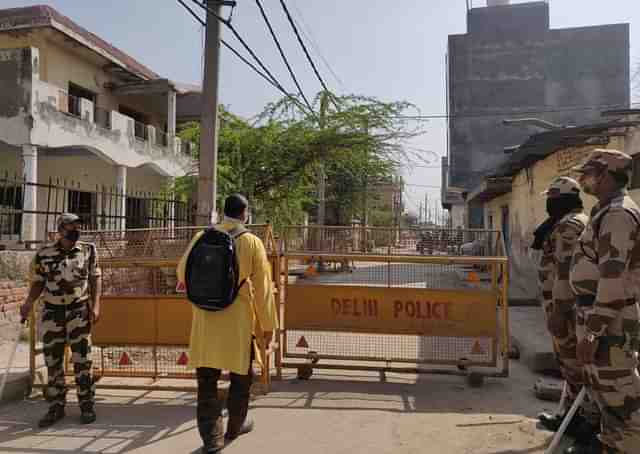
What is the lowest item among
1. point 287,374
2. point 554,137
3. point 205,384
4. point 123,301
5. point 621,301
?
point 287,374

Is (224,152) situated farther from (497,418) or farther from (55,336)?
(497,418)

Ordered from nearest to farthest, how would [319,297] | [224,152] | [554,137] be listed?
[319,297], [554,137], [224,152]

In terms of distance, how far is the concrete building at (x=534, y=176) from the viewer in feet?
22.2

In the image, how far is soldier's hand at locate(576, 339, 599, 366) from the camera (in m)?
2.55

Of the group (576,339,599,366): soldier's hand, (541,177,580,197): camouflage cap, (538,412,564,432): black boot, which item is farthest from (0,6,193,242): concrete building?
(576,339,599,366): soldier's hand

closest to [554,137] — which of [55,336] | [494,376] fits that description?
[494,376]

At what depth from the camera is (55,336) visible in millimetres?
3951

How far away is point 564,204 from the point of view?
141 inches

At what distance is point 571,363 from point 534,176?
7.96m

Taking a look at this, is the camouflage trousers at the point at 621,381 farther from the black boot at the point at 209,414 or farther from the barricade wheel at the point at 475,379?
the black boot at the point at 209,414

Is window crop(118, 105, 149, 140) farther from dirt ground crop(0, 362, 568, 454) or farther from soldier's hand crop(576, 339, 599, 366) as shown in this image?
soldier's hand crop(576, 339, 599, 366)

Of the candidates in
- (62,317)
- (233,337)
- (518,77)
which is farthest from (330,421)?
(518,77)

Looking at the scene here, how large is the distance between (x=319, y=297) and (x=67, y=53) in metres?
13.1

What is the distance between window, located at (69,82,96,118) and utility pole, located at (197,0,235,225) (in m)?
7.62
